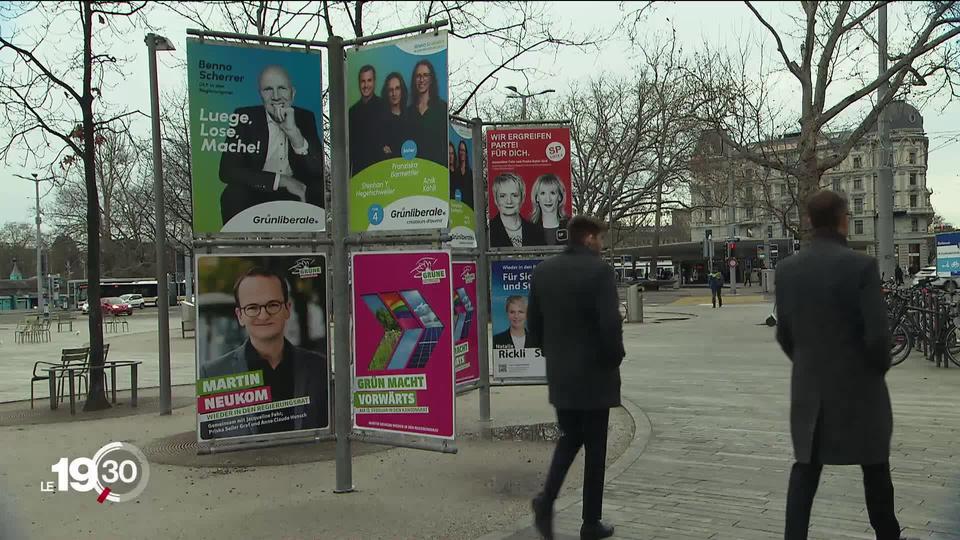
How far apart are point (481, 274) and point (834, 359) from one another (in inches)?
202

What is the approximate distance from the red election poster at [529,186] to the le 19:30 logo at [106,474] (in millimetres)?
4080

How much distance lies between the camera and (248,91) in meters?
5.91

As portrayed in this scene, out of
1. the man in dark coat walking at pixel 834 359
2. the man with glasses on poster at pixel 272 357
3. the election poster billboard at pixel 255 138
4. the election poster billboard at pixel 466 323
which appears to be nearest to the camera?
the man in dark coat walking at pixel 834 359

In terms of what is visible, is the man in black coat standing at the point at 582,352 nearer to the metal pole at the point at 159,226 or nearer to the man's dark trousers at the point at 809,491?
the man's dark trousers at the point at 809,491

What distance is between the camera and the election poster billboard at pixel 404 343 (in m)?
5.61

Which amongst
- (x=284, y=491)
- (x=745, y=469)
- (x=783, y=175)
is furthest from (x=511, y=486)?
(x=783, y=175)

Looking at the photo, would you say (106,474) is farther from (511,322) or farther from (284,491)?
(511,322)

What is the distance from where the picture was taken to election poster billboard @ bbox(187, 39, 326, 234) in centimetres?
579

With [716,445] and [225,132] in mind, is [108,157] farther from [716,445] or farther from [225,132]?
[716,445]

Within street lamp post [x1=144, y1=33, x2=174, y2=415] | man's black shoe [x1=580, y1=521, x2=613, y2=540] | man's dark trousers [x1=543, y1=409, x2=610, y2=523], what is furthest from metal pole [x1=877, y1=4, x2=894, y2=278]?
man's black shoe [x1=580, y1=521, x2=613, y2=540]

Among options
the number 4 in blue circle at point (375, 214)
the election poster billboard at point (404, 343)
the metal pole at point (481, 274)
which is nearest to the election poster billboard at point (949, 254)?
the metal pole at point (481, 274)

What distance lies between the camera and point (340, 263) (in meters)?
5.85

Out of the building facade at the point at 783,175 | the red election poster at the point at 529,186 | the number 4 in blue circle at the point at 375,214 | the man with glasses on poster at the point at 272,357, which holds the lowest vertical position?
the man with glasses on poster at the point at 272,357

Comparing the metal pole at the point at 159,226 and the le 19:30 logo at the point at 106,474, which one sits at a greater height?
the metal pole at the point at 159,226
